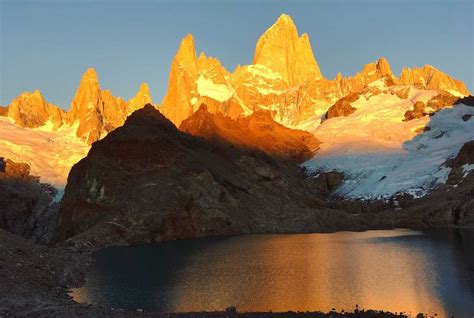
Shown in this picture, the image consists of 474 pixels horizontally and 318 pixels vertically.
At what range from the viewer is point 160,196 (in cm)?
12744

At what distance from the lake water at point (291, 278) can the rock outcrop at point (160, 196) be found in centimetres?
2300

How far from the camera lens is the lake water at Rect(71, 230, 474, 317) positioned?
47438mm

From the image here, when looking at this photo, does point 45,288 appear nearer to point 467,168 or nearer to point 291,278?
point 291,278

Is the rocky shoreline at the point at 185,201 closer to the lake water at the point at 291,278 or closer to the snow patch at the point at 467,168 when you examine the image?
the snow patch at the point at 467,168

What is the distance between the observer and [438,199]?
154125 millimetres

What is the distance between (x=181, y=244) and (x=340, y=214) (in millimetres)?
56769

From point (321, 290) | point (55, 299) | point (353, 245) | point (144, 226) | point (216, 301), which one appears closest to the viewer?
point (55, 299)

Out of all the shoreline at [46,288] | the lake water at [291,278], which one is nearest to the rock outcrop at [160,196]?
the lake water at [291,278]

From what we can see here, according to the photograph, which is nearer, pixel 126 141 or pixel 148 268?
pixel 148 268

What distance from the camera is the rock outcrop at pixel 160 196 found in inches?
4830

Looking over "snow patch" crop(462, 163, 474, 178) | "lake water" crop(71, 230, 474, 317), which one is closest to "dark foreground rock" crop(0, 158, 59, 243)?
"lake water" crop(71, 230, 474, 317)

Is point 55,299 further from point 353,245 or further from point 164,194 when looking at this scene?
point 164,194

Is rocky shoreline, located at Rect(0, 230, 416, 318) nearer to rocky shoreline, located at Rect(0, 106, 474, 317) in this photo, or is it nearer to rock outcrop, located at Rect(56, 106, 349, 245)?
rocky shoreline, located at Rect(0, 106, 474, 317)

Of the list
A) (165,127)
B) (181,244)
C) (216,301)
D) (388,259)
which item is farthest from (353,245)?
(165,127)
